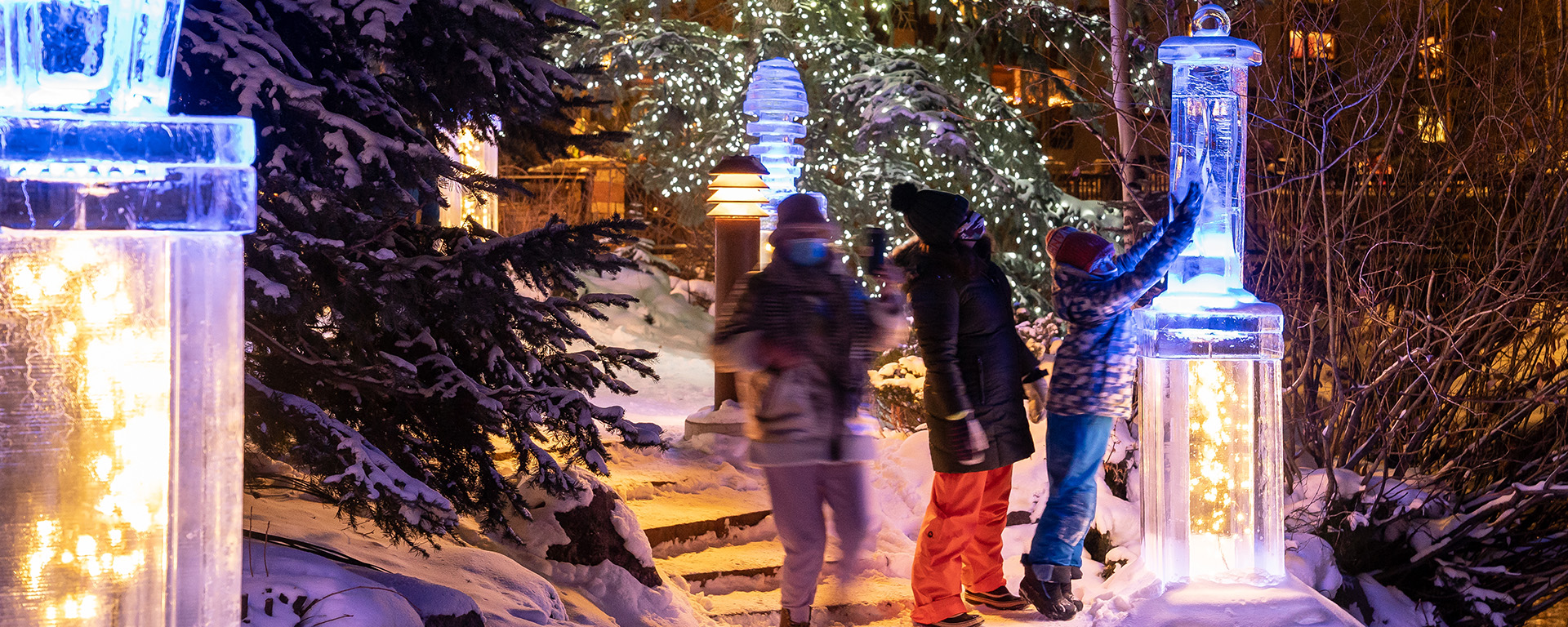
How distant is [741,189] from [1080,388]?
4538 millimetres

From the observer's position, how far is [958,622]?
15.0 feet

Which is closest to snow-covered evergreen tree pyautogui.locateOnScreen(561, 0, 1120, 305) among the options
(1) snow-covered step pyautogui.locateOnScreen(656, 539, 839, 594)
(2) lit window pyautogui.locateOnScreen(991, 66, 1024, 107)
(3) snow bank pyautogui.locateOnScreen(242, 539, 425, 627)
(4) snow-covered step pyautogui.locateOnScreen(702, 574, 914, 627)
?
(2) lit window pyautogui.locateOnScreen(991, 66, 1024, 107)

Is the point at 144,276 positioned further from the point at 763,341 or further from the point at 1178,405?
the point at 1178,405

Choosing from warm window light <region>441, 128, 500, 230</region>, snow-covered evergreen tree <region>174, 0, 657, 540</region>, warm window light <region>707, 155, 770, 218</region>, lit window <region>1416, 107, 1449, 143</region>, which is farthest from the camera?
warm window light <region>707, 155, 770, 218</region>

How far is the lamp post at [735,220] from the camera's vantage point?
28.8 ft

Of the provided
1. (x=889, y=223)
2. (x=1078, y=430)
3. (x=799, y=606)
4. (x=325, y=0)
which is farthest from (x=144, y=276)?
(x=889, y=223)

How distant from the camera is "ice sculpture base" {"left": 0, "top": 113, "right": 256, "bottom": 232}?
2.26m

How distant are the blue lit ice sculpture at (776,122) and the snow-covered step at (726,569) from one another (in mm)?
3161

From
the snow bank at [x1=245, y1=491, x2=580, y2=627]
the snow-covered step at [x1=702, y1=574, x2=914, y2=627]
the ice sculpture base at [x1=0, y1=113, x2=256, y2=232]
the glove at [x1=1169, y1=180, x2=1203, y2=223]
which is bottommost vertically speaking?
the snow-covered step at [x1=702, y1=574, x2=914, y2=627]

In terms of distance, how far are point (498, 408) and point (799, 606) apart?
1240mm

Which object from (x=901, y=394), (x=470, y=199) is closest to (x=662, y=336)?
(x=901, y=394)

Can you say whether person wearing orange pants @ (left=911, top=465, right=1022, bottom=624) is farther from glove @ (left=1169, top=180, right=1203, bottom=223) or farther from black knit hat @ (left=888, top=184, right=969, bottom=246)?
glove @ (left=1169, top=180, right=1203, bottom=223)

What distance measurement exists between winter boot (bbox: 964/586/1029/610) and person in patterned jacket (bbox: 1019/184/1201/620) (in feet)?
0.23

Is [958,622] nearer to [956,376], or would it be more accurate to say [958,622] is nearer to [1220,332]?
[956,376]
